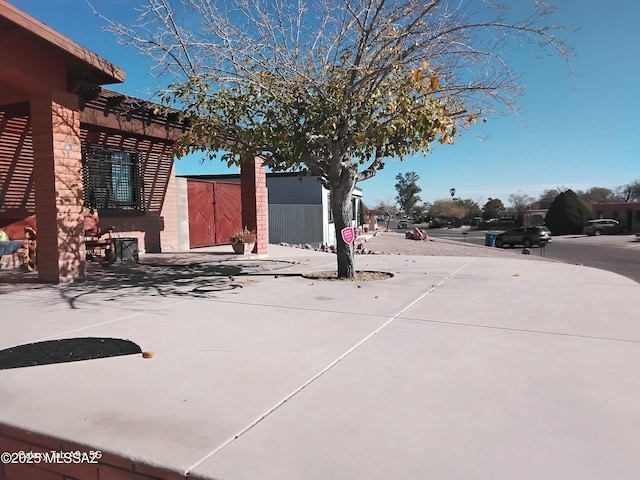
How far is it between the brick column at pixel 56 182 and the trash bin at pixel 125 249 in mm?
2648

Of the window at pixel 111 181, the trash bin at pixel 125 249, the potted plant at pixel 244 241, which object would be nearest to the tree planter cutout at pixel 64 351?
the trash bin at pixel 125 249

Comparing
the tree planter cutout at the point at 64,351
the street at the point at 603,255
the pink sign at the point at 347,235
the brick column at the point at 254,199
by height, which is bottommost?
the street at the point at 603,255

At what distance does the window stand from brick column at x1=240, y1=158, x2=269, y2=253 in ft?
9.44

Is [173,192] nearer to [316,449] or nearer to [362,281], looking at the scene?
[362,281]

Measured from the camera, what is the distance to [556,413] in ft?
9.43

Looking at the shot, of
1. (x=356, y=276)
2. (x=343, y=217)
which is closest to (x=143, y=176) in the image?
(x=343, y=217)

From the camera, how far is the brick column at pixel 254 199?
514 inches

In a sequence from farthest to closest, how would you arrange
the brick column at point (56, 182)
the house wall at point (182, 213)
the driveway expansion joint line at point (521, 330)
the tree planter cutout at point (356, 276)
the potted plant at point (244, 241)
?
the house wall at point (182, 213)
the potted plant at point (244, 241)
the tree planter cutout at point (356, 276)
the brick column at point (56, 182)
the driveway expansion joint line at point (521, 330)

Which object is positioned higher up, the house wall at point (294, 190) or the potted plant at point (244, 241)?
the house wall at point (294, 190)

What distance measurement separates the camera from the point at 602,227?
44.8 m

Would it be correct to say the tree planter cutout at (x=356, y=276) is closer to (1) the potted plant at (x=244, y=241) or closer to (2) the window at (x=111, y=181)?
(1) the potted plant at (x=244, y=241)

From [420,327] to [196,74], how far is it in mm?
5834

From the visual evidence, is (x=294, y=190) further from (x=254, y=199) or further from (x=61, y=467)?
(x=61, y=467)

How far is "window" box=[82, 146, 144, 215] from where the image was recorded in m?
11.4
